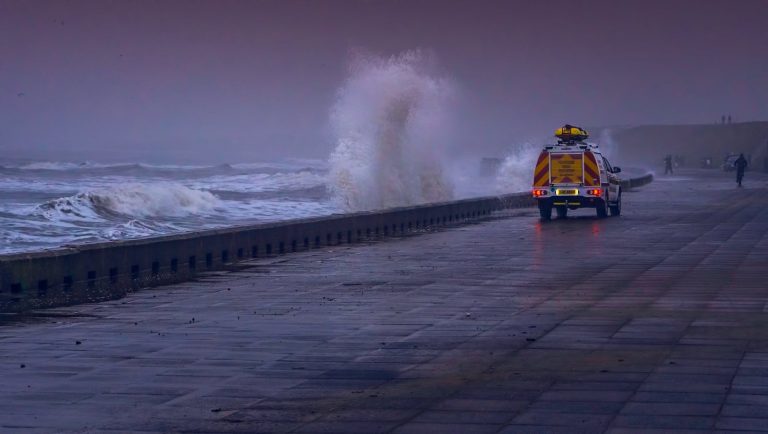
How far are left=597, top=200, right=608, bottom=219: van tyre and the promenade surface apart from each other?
16.5 meters

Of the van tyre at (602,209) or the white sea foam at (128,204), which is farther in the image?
the white sea foam at (128,204)

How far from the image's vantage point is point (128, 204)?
174 feet

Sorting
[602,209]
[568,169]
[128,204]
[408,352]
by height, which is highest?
[568,169]

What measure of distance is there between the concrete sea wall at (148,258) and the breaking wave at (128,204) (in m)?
22.3

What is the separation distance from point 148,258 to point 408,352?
8.67 m

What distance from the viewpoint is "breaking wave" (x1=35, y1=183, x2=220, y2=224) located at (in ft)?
164

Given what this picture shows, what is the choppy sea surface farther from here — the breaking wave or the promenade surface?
the promenade surface

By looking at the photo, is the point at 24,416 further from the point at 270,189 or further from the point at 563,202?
the point at 270,189

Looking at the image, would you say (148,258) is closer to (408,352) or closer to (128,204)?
(408,352)

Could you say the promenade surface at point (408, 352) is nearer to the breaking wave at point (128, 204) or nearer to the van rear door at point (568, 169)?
the van rear door at point (568, 169)

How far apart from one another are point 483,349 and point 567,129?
29787 mm

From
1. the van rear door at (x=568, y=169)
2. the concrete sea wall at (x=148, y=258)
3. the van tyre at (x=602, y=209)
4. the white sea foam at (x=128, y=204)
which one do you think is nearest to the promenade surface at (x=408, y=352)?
the concrete sea wall at (x=148, y=258)

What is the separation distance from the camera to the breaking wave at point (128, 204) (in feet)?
164

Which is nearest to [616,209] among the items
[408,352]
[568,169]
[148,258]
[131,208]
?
[568,169]
